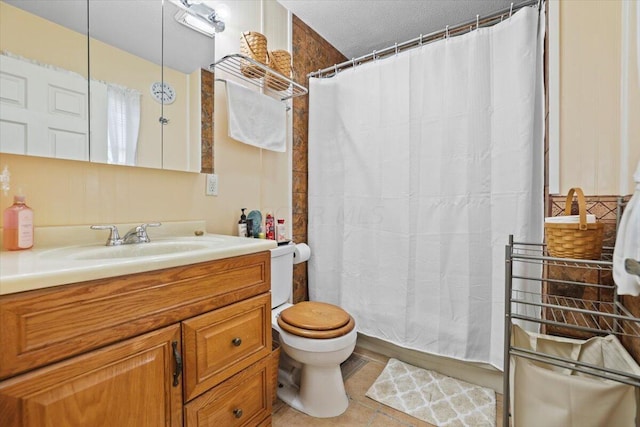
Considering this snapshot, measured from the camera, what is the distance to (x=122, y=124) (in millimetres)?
1188

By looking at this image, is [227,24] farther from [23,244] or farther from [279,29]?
[23,244]

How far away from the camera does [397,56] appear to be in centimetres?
175

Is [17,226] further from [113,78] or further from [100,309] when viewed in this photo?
[113,78]

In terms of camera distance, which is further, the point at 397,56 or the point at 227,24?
the point at 397,56

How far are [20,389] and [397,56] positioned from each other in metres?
2.04

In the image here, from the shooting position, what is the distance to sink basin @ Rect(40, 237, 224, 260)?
3.01ft

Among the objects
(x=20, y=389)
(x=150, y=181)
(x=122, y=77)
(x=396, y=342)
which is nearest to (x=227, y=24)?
(x=122, y=77)

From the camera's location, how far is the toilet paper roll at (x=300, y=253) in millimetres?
1866

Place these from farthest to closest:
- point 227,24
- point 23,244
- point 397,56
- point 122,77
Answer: point 397,56 → point 227,24 → point 122,77 → point 23,244

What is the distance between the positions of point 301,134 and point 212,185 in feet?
2.81

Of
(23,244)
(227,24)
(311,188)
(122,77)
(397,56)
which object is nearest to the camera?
(23,244)

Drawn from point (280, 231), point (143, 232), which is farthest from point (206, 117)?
point (280, 231)

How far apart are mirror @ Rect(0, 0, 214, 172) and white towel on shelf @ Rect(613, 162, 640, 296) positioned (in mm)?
1572

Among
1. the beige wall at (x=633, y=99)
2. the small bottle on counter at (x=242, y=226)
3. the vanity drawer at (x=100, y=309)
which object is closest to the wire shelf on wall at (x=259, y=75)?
the small bottle on counter at (x=242, y=226)
